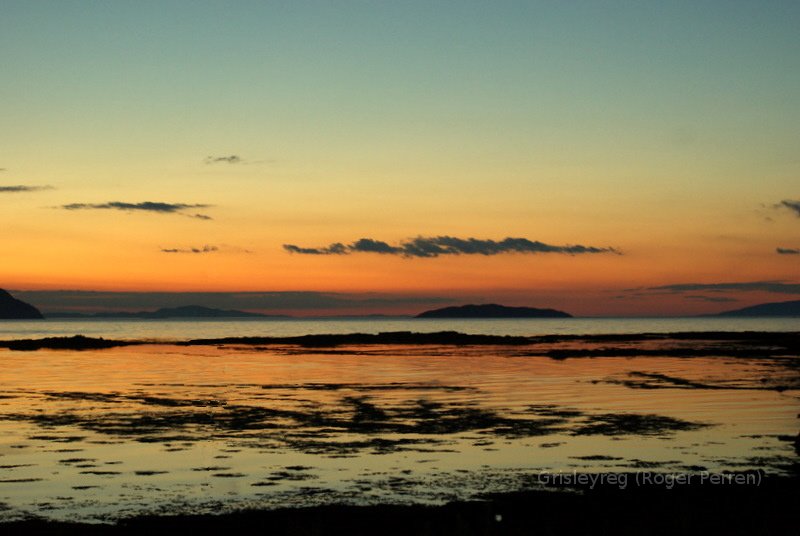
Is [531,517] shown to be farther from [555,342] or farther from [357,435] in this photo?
[555,342]

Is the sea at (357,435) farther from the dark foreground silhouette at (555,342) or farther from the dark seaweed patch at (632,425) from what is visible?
the dark foreground silhouette at (555,342)

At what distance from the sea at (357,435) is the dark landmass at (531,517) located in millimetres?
815

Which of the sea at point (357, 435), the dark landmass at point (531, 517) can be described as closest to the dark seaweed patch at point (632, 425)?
the sea at point (357, 435)

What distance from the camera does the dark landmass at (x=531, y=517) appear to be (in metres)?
15.6

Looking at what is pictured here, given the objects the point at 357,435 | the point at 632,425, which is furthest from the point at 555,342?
the point at 357,435

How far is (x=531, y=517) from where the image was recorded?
55.2 feet

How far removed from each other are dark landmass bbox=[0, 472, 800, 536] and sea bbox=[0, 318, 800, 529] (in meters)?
0.82

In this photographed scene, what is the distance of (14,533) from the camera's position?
15.9 metres

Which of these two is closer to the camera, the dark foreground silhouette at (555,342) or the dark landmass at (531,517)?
the dark landmass at (531,517)

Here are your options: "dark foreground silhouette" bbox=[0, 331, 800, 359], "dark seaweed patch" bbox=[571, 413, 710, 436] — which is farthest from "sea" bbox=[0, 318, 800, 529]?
"dark foreground silhouette" bbox=[0, 331, 800, 359]

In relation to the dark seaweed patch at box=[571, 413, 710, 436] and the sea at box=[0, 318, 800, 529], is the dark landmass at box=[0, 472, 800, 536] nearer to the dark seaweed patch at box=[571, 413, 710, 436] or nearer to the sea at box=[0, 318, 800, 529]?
the sea at box=[0, 318, 800, 529]

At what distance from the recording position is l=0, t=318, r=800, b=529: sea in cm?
1981

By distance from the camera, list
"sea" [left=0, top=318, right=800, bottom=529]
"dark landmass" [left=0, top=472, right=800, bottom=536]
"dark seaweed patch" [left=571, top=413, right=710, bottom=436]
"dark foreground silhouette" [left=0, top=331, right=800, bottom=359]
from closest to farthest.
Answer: "dark landmass" [left=0, top=472, right=800, bottom=536]
"sea" [left=0, top=318, right=800, bottom=529]
"dark seaweed patch" [left=571, top=413, right=710, bottom=436]
"dark foreground silhouette" [left=0, top=331, right=800, bottom=359]

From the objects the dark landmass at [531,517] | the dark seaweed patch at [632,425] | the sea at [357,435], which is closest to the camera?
the dark landmass at [531,517]
